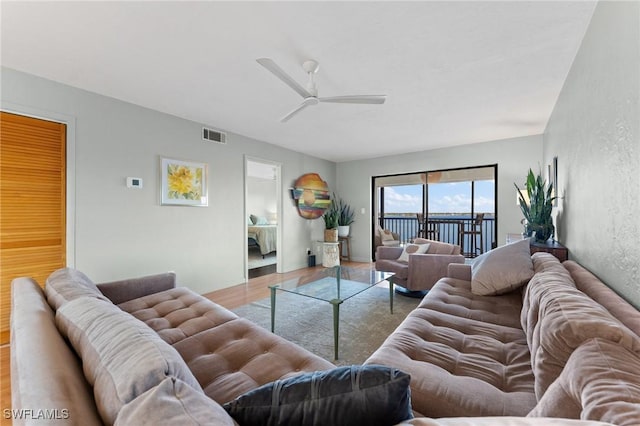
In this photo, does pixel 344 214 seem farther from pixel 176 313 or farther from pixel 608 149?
pixel 608 149

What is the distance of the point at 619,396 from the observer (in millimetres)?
626

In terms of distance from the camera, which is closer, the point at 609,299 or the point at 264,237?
the point at 609,299

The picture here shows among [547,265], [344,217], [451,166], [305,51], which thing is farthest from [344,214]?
[547,265]

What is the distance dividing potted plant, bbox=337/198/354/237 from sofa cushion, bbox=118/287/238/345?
14.1 ft

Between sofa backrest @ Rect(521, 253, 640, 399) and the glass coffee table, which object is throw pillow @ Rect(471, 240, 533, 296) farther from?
the glass coffee table

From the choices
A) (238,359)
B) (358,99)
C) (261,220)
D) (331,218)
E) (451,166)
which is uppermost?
(358,99)

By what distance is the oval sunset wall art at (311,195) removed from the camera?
5546 millimetres

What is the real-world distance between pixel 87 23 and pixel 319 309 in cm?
321

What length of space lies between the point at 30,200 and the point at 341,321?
3.23 meters

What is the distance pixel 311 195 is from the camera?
5812 mm

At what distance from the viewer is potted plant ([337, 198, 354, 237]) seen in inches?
245

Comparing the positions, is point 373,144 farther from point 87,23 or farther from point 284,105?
point 87,23

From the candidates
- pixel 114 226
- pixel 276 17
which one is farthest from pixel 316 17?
pixel 114 226

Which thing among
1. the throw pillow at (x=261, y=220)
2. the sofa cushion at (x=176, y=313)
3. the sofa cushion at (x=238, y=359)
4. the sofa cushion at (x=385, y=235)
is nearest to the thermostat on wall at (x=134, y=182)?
the sofa cushion at (x=176, y=313)
